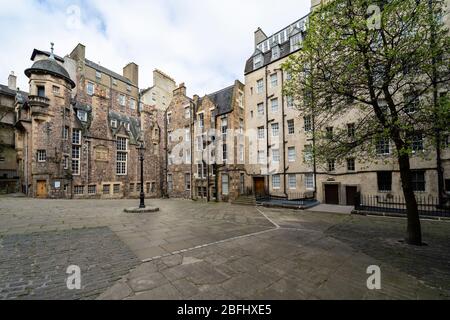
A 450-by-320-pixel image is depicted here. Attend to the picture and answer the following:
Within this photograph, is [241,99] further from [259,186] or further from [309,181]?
[309,181]

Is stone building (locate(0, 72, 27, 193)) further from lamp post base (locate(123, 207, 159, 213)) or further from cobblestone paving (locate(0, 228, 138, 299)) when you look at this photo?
cobblestone paving (locate(0, 228, 138, 299))

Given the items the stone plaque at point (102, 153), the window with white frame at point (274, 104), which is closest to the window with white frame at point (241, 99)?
the window with white frame at point (274, 104)

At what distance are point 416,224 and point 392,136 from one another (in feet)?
11.3

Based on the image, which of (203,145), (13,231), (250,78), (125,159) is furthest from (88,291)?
(125,159)

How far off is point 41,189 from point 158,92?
26637 millimetres

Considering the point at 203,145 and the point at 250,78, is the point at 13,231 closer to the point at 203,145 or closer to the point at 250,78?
the point at 203,145

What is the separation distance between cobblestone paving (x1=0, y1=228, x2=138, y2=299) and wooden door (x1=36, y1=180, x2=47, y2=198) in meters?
17.9

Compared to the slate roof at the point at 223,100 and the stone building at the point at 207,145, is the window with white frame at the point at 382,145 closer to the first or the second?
the stone building at the point at 207,145

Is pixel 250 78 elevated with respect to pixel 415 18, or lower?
elevated

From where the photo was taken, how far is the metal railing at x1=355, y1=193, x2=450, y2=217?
11.6 m

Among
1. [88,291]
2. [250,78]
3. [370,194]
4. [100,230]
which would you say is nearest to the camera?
[88,291]

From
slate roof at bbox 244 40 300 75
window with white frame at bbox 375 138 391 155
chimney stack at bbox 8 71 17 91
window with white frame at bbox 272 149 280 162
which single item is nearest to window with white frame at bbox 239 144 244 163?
window with white frame at bbox 272 149 280 162

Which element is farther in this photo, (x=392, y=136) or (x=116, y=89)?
(x=116, y=89)

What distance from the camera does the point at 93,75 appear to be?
32.4 meters
